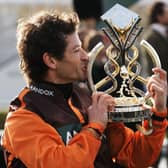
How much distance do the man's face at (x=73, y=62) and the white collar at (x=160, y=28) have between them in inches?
148

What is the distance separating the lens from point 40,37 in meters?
3.09

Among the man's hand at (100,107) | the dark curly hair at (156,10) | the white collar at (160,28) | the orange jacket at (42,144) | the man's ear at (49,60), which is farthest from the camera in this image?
the dark curly hair at (156,10)

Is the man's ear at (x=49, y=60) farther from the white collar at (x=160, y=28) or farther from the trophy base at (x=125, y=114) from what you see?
the white collar at (x=160, y=28)

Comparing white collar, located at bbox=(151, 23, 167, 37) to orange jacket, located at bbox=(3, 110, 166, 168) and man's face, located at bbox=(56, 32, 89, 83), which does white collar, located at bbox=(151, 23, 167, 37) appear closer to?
man's face, located at bbox=(56, 32, 89, 83)

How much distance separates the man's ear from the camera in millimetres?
3133

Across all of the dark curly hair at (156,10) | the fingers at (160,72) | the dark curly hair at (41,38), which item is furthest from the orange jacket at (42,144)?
the dark curly hair at (156,10)

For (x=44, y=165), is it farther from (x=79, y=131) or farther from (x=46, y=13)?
(x=46, y=13)

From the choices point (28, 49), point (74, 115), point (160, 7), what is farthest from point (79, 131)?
point (160, 7)

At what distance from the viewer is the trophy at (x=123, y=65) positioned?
10.1 feet

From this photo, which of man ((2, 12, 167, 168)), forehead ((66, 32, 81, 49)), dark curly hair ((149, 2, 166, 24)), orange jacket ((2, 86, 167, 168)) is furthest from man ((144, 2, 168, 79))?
orange jacket ((2, 86, 167, 168))

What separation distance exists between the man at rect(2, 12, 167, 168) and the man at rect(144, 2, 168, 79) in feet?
10.8

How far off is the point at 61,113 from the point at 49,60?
22 cm

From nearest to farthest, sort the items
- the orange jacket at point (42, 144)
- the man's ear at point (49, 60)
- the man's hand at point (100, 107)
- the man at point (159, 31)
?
the orange jacket at point (42, 144)
the man's hand at point (100, 107)
the man's ear at point (49, 60)
the man at point (159, 31)

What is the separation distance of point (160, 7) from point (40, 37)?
4207mm
